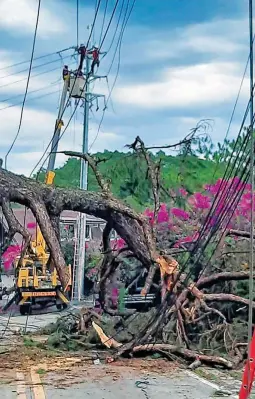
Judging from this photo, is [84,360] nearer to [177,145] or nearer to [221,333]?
[221,333]

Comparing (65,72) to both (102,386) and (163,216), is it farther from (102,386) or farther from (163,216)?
(102,386)

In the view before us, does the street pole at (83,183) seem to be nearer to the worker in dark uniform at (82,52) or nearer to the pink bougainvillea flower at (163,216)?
the worker in dark uniform at (82,52)

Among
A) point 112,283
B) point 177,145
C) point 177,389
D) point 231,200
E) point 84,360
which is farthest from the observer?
point 112,283

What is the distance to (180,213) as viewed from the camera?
1888 cm

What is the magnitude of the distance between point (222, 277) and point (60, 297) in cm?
1143

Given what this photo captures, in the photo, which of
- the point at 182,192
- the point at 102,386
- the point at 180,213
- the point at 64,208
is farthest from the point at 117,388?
the point at 182,192

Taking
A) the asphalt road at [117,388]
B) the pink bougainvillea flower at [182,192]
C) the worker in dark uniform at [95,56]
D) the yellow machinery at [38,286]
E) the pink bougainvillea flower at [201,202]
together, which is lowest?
the asphalt road at [117,388]

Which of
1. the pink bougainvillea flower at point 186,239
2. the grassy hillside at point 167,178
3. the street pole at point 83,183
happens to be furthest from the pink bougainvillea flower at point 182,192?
the street pole at point 83,183

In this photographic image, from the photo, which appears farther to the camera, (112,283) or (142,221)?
(112,283)

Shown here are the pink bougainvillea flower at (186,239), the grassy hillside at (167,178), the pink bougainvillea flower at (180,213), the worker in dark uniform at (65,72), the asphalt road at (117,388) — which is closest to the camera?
the asphalt road at (117,388)

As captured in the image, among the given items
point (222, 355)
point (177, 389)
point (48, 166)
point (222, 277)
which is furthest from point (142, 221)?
point (48, 166)

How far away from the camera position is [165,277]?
12125mm

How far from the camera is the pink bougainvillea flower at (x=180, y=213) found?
732 inches

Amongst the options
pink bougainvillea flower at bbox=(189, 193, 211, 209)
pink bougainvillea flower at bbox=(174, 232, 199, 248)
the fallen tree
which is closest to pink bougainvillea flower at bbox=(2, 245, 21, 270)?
pink bougainvillea flower at bbox=(189, 193, 211, 209)
